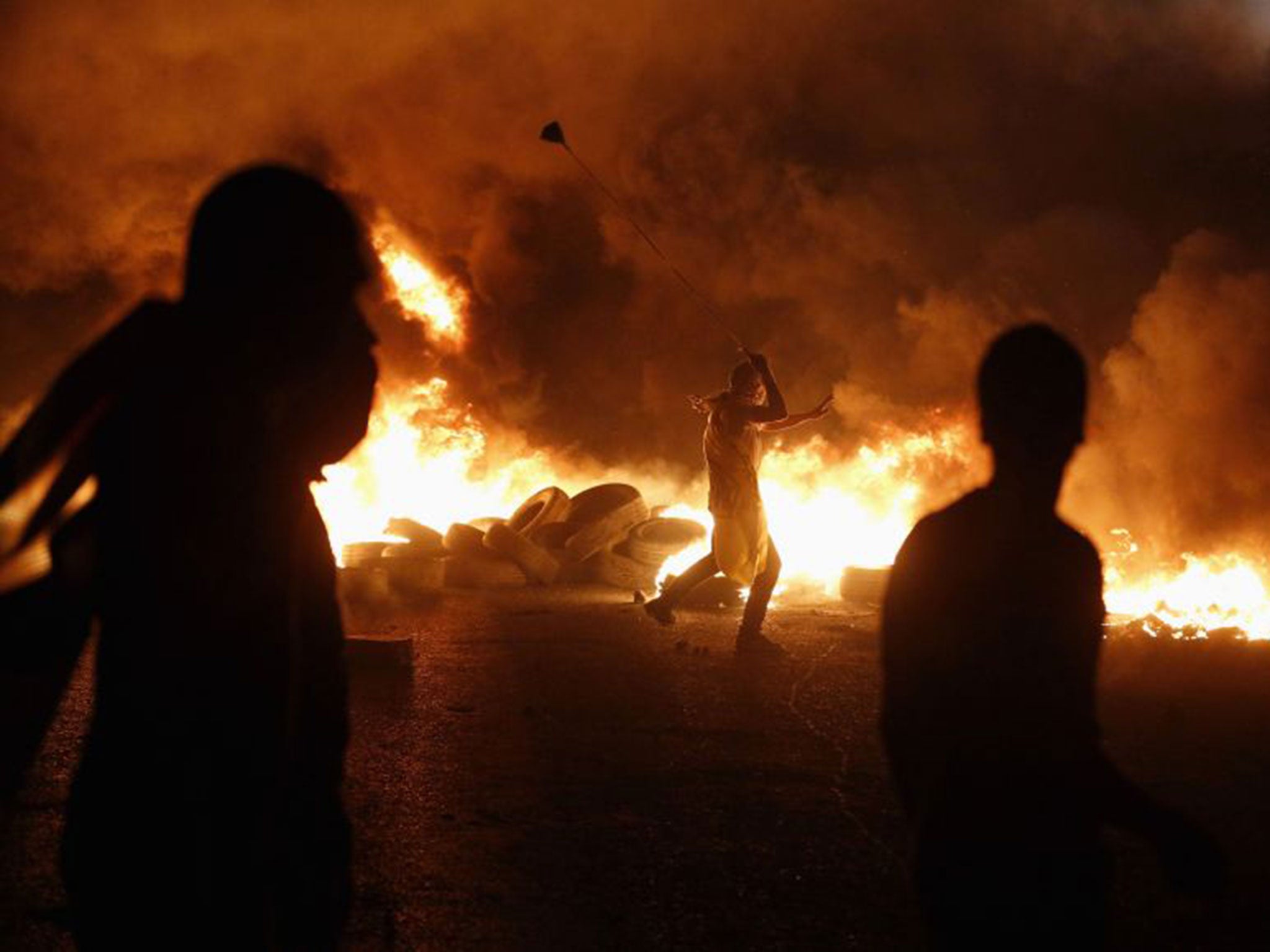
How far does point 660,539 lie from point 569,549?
1205mm

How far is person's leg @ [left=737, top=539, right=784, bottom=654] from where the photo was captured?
789 centimetres

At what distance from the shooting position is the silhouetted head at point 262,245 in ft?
4.90

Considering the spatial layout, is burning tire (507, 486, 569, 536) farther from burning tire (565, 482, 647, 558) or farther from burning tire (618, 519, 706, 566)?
burning tire (618, 519, 706, 566)

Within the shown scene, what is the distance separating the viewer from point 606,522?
13.0 meters

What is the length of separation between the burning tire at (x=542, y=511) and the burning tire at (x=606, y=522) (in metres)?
0.46

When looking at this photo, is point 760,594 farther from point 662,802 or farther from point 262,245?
point 262,245

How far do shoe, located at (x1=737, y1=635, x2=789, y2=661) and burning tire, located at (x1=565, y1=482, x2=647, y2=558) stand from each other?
16.8 ft

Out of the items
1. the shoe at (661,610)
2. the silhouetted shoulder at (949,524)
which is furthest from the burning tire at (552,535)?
the silhouetted shoulder at (949,524)

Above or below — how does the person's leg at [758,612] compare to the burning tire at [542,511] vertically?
below

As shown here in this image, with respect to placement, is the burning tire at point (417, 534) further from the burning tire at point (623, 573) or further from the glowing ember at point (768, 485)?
the burning tire at point (623, 573)

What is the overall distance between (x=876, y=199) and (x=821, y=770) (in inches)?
601

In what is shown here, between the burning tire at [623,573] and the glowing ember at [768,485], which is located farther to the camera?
the burning tire at [623,573]

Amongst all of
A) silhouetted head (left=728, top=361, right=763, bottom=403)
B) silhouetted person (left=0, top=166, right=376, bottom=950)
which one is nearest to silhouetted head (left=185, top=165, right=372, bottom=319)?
silhouetted person (left=0, top=166, right=376, bottom=950)

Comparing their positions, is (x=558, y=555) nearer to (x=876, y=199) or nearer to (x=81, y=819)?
(x=876, y=199)
